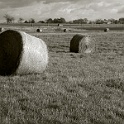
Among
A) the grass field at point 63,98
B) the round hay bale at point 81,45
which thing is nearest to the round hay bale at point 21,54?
the grass field at point 63,98

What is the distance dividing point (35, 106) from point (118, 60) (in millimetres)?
8599

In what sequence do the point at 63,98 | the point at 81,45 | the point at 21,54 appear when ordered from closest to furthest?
the point at 63,98 → the point at 21,54 → the point at 81,45

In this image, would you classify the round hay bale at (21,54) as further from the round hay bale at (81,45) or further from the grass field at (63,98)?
the round hay bale at (81,45)

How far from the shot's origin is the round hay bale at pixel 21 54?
9922mm

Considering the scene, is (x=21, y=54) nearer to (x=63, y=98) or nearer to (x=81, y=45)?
(x=63, y=98)

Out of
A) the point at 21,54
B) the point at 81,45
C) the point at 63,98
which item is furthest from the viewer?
the point at 81,45

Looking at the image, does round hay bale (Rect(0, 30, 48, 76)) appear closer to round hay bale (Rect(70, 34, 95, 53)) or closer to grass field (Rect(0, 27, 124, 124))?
grass field (Rect(0, 27, 124, 124))

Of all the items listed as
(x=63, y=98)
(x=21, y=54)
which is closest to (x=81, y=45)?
(x=21, y=54)

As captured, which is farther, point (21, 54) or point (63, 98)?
point (21, 54)

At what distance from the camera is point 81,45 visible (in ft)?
61.5

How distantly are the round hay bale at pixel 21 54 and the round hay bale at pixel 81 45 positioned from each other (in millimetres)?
7845

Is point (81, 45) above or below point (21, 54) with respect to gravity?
below

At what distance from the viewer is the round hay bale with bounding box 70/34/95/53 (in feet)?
61.2

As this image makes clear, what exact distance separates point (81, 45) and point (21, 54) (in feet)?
30.4
